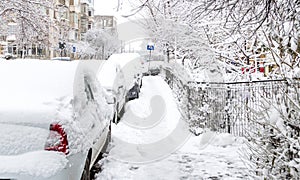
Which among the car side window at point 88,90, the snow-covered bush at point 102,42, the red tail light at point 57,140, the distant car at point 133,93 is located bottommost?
Answer: the distant car at point 133,93

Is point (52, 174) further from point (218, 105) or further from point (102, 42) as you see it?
point (102, 42)

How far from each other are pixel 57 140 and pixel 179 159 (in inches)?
150

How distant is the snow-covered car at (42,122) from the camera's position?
3463mm

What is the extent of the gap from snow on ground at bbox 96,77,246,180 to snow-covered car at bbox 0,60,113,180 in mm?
1491

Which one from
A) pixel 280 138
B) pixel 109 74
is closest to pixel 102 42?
pixel 109 74

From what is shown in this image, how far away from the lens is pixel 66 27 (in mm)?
20297

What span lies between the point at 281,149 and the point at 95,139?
2.53 m

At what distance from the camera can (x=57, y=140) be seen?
3.65 metres

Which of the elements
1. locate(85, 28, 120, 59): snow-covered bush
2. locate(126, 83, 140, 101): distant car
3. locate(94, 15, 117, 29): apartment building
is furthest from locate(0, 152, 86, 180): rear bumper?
locate(94, 15, 117, 29): apartment building

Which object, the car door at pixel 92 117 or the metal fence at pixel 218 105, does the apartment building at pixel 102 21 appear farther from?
the car door at pixel 92 117

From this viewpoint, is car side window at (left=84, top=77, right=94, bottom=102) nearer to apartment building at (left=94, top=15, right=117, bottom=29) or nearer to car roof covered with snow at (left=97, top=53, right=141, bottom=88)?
car roof covered with snow at (left=97, top=53, right=141, bottom=88)

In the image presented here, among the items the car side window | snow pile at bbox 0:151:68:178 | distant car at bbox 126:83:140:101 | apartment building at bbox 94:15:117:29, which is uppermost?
apartment building at bbox 94:15:117:29

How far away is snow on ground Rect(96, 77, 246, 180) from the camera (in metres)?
6.10

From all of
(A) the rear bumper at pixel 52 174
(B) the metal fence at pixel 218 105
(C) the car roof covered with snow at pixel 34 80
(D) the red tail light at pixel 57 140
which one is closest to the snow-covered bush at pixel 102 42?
(B) the metal fence at pixel 218 105
